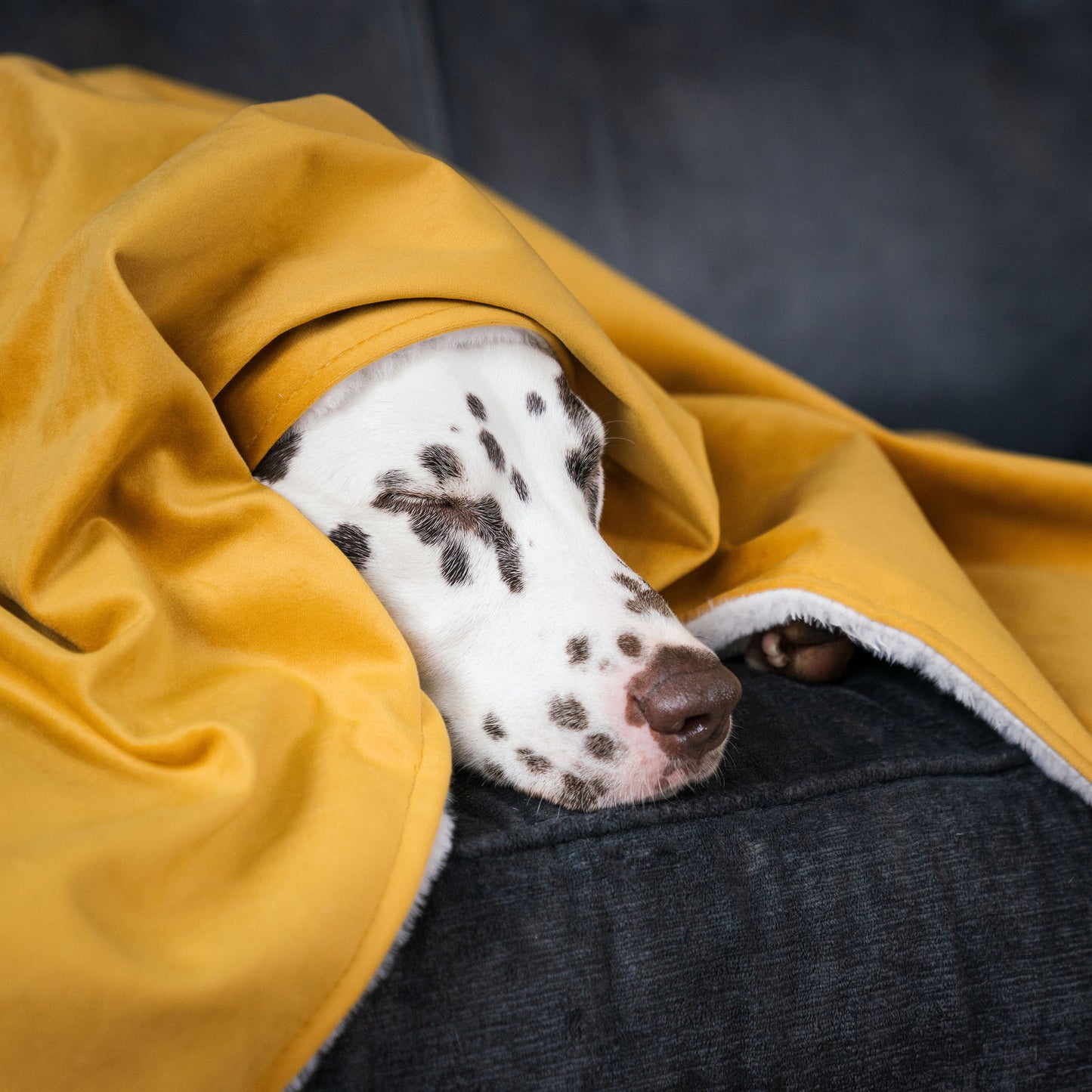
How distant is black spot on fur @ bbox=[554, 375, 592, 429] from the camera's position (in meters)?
1.70

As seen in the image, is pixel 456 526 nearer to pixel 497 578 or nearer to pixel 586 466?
pixel 497 578

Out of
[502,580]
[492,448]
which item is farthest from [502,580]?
[492,448]

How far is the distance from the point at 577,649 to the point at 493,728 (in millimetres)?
174

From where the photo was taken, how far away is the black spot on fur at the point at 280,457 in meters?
1.50

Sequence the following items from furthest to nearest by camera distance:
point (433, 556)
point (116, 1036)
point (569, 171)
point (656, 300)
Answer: point (569, 171), point (656, 300), point (433, 556), point (116, 1036)

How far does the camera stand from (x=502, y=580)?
150cm

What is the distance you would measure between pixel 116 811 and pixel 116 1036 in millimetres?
225

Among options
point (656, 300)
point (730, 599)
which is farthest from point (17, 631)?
point (656, 300)

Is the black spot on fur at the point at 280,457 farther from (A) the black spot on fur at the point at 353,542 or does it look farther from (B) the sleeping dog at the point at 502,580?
(A) the black spot on fur at the point at 353,542

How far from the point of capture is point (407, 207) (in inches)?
61.7

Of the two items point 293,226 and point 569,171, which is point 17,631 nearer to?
point 293,226

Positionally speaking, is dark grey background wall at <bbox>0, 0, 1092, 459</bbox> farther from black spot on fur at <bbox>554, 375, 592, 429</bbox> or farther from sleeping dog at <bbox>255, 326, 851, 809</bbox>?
sleeping dog at <bbox>255, 326, 851, 809</bbox>

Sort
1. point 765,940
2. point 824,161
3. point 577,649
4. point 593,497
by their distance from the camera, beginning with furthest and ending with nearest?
1. point 824,161
2. point 593,497
3. point 577,649
4. point 765,940

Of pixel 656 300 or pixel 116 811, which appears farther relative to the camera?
pixel 656 300
